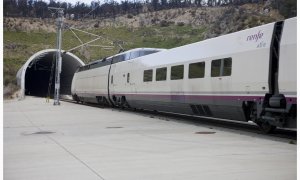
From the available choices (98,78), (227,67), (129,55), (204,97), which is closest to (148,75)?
(129,55)

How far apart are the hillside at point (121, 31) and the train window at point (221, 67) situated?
62758mm

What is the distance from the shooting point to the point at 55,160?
9.47m

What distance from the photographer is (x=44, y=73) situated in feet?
259

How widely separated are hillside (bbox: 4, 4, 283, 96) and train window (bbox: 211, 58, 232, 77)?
62758 millimetres

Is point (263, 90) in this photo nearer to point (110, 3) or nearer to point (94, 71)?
point (94, 71)

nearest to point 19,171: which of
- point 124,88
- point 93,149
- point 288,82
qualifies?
point 93,149

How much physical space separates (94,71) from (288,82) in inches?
996

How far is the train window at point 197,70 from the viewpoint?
55.6 feet

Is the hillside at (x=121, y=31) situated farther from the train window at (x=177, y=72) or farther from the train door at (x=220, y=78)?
the train door at (x=220, y=78)

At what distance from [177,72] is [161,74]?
1884 mm

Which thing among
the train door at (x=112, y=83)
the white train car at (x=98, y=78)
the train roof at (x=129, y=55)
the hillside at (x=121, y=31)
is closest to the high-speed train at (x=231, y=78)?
the train roof at (x=129, y=55)

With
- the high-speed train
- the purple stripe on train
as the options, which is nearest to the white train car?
the high-speed train

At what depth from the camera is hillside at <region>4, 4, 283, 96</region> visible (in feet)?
305

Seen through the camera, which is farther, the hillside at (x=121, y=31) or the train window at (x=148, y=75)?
the hillside at (x=121, y=31)
